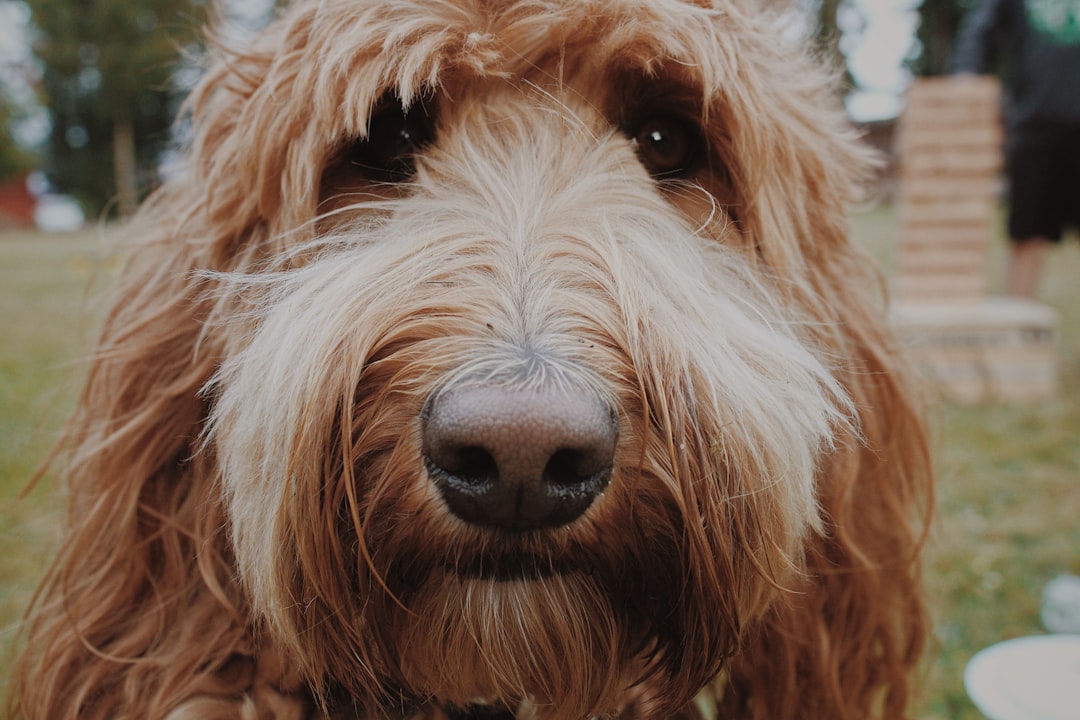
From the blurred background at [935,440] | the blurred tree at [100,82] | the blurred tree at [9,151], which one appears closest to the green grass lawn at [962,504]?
the blurred background at [935,440]

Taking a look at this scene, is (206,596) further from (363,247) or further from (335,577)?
(363,247)

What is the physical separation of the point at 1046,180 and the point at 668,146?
5.71 m

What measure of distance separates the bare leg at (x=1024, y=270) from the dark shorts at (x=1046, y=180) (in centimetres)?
41

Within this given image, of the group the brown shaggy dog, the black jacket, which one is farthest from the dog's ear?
the black jacket

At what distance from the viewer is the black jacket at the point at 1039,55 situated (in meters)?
6.26

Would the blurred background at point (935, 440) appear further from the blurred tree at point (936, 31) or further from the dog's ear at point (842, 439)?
the blurred tree at point (936, 31)

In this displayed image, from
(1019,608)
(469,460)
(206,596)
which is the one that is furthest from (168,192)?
(1019,608)

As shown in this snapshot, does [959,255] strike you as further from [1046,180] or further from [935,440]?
[935,440]

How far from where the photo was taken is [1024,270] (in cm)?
733

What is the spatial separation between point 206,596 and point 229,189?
2.80 ft

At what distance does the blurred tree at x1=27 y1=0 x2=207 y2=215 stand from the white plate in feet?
120

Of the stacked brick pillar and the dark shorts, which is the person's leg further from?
the stacked brick pillar

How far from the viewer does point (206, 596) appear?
6.32 ft

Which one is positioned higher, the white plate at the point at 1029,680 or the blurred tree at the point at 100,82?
the blurred tree at the point at 100,82
